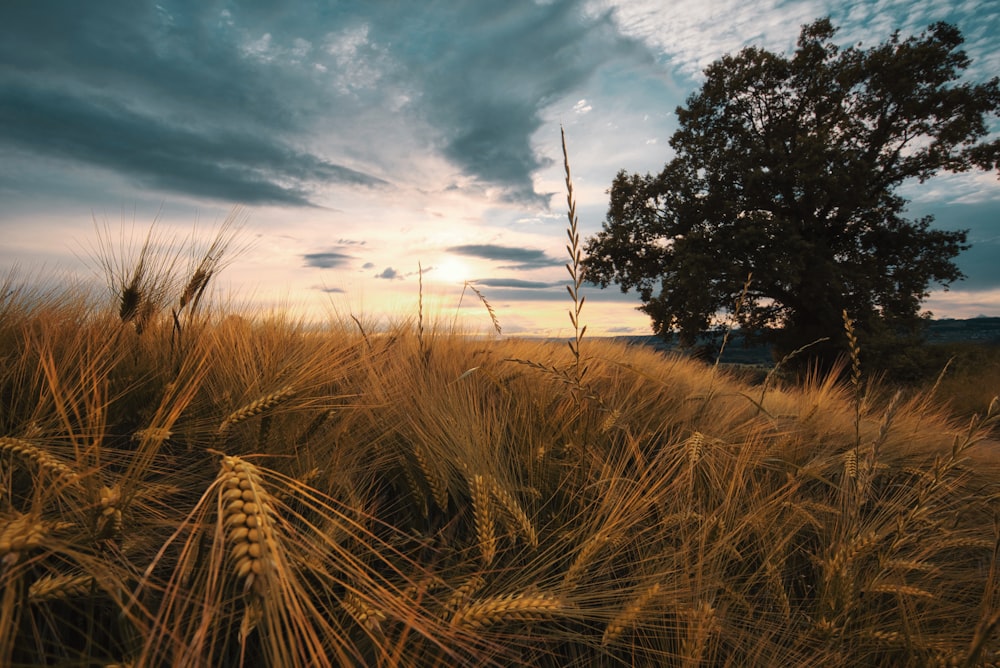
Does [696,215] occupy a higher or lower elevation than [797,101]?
lower

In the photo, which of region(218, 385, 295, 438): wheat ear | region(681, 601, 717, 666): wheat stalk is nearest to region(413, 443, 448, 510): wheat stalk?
region(218, 385, 295, 438): wheat ear

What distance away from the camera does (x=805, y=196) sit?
44.9 ft

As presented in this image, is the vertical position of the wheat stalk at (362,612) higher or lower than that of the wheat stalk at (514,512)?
lower

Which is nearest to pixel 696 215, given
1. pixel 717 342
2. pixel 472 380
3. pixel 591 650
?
pixel 717 342

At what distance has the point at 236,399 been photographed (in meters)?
1.75

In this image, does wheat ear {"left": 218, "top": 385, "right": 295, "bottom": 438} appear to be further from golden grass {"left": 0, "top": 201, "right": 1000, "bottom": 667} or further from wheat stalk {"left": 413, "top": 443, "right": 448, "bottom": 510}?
wheat stalk {"left": 413, "top": 443, "right": 448, "bottom": 510}

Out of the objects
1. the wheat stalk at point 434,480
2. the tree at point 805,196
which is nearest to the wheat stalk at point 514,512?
the wheat stalk at point 434,480

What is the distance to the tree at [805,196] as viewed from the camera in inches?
494

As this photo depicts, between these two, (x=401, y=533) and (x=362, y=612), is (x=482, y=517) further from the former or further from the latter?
Answer: (x=362, y=612)

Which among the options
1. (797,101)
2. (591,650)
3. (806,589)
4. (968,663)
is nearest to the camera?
(968,663)

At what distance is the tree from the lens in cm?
1255

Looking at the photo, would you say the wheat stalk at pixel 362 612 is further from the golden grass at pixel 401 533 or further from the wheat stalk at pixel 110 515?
the wheat stalk at pixel 110 515

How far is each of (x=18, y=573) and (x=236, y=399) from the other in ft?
3.35

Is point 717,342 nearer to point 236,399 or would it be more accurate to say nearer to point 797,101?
point 797,101
